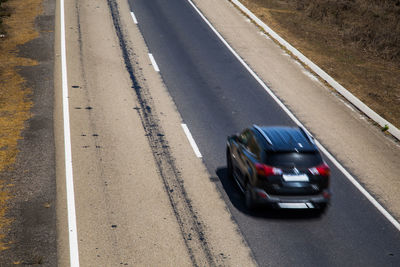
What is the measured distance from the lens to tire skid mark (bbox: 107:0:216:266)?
32.6 ft

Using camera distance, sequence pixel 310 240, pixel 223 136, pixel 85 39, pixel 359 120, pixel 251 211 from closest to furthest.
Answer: pixel 310 240
pixel 251 211
pixel 223 136
pixel 359 120
pixel 85 39

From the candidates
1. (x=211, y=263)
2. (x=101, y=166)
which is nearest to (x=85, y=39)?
(x=101, y=166)

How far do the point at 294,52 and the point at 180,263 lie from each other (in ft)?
56.4

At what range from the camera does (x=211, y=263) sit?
9531 millimetres

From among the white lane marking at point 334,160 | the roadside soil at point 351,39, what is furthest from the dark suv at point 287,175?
the roadside soil at point 351,39

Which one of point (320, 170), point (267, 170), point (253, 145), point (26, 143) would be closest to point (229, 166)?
point (253, 145)

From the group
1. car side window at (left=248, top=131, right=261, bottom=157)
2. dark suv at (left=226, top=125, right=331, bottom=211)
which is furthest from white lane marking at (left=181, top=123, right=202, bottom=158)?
dark suv at (left=226, top=125, right=331, bottom=211)

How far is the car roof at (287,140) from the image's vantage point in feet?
35.9

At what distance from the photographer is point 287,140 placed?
1129 centimetres

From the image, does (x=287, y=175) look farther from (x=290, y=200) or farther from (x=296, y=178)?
(x=290, y=200)

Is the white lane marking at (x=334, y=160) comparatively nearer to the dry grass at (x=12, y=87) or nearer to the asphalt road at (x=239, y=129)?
the asphalt road at (x=239, y=129)

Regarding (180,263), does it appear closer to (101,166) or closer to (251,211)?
(251,211)

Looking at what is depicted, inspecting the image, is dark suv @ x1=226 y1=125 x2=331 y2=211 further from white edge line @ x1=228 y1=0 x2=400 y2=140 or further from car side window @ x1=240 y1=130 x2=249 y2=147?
white edge line @ x1=228 y1=0 x2=400 y2=140

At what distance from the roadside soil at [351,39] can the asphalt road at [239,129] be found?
4455mm
